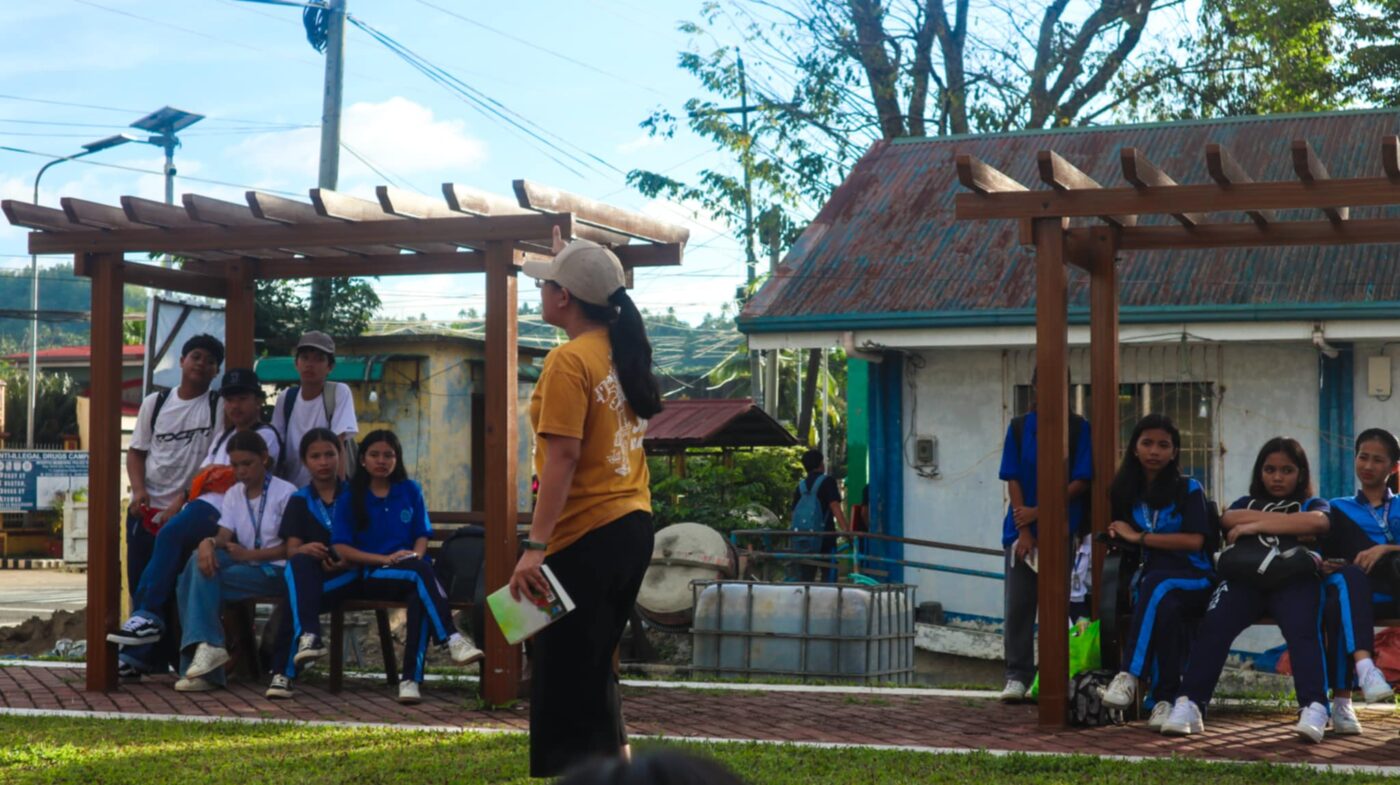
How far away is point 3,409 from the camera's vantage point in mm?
40906

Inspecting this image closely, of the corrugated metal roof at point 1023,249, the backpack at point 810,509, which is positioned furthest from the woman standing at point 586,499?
the backpack at point 810,509

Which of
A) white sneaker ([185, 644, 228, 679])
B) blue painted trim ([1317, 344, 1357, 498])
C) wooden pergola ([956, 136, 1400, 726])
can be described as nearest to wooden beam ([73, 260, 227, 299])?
white sneaker ([185, 644, 228, 679])

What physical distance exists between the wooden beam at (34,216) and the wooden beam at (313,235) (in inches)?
3.2

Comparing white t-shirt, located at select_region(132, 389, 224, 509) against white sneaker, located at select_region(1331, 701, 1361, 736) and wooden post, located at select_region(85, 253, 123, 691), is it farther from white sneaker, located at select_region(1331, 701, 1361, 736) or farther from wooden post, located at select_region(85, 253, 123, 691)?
white sneaker, located at select_region(1331, 701, 1361, 736)

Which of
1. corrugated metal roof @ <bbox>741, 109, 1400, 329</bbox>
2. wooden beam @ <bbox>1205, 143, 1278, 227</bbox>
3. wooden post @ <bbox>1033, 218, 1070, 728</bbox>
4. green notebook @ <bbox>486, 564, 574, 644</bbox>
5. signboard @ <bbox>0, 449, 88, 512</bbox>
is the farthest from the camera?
signboard @ <bbox>0, 449, 88, 512</bbox>

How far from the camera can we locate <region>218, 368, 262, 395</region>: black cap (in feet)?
30.4

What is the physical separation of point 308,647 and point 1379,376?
8.98m

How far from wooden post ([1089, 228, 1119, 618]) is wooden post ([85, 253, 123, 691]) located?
5.22 metres

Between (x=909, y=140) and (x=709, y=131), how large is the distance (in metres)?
10.9

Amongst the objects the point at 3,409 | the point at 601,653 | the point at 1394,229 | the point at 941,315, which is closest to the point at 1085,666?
the point at 1394,229

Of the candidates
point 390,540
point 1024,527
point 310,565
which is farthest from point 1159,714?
point 310,565

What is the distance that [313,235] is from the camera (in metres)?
8.73

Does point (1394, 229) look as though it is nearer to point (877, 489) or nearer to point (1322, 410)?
point (1322, 410)

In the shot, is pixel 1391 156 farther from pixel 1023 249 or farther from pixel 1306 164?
pixel 1023 249
